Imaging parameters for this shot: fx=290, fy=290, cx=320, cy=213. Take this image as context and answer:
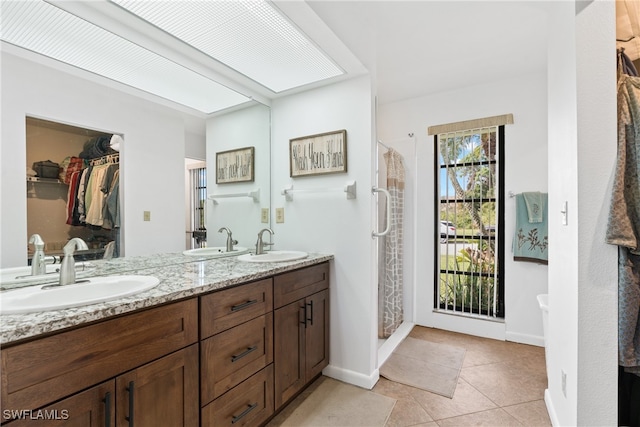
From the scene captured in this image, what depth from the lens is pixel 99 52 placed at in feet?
4.72

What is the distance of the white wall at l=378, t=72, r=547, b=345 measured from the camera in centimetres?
266

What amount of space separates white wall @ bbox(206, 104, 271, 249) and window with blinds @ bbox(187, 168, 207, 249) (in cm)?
4

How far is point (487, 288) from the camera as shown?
2.92 metres

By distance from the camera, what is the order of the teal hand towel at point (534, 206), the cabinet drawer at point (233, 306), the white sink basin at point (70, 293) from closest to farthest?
the white sink basin at point (70, 293)
the cabinet drawer at point (233, 306)
the teal hand towel at point (534, 206)

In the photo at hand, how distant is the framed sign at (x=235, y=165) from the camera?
2.05m

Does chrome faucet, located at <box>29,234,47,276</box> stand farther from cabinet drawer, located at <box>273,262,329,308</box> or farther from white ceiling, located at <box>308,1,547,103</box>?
white ceiling, located at <box>308,1,547,103</box>

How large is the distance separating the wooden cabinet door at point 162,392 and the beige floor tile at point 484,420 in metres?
1.39

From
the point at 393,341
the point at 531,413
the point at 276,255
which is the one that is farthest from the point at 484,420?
the point at 276,255

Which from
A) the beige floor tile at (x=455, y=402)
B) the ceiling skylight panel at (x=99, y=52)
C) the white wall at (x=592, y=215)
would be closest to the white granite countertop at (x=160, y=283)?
the ceiling skylight panel at (x=99, y=52)

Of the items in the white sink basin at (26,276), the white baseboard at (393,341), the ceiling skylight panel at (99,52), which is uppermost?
the ceiling skylight panel at (99,52)

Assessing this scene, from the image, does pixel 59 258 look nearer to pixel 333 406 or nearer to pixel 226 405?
pixel 226 405

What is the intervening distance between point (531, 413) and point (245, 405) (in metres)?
1.69

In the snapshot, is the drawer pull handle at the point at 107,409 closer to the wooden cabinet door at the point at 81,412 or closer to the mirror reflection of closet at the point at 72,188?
the wooden cabinet door at the point at 81,412

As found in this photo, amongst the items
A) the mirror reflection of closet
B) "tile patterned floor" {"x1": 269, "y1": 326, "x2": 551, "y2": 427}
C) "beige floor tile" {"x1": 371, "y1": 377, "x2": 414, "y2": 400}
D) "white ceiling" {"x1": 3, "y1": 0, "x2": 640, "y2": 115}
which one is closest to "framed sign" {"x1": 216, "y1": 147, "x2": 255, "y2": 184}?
"white ceiling" {"x1": 3, "y1": 0, "x2": 640, "y2": 115}
